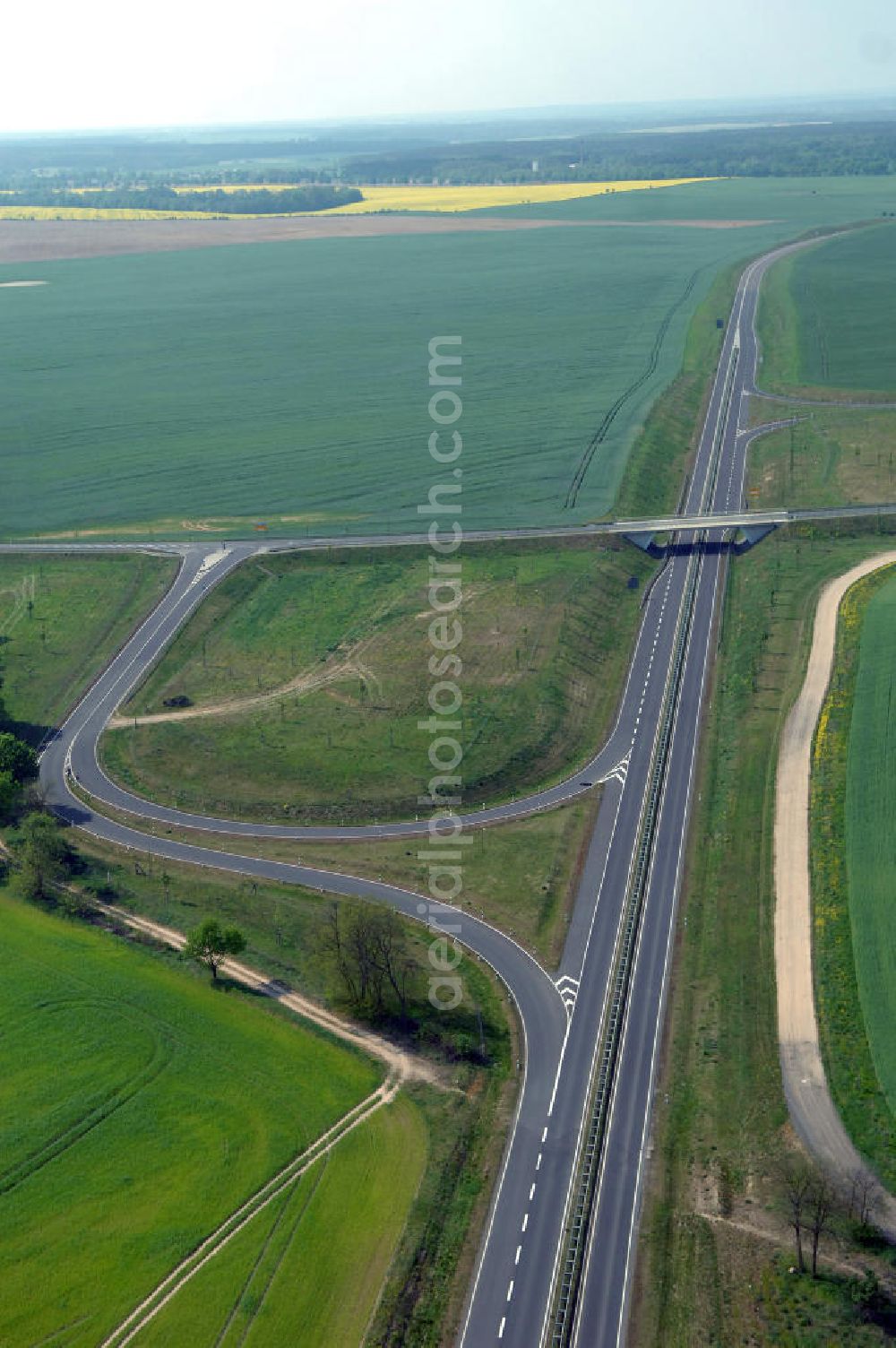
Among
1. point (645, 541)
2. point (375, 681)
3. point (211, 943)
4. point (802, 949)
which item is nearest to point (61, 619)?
point (375, 681)

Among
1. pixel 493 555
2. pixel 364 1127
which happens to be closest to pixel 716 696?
pixel 493 555

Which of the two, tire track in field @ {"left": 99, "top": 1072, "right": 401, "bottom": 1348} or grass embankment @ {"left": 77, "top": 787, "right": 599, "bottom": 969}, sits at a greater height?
grass embankment @ {"left": 77, "top": 787, "right": 599, "bottom": 969}

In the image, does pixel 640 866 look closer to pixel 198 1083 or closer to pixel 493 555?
pixel 198 1083

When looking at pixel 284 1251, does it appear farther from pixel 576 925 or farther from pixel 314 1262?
pixel 576 925

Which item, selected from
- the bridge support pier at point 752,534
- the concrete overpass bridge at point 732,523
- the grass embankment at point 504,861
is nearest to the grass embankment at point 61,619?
the grass embankment at point 504,861

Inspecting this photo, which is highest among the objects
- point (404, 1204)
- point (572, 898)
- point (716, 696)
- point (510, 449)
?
point (510, 449)

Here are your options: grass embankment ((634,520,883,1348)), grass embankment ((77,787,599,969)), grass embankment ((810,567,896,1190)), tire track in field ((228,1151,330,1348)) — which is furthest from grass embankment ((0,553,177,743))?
grass embankment ((810,567,896,1190))

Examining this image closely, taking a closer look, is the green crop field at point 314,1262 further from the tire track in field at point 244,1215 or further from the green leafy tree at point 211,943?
the green leafy tree at point 211,943

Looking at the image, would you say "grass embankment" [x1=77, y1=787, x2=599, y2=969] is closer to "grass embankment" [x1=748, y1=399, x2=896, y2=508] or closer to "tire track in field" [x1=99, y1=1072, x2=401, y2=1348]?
"tire track in field" [x1=99, y1=1072, x2=401, y2=1348]
